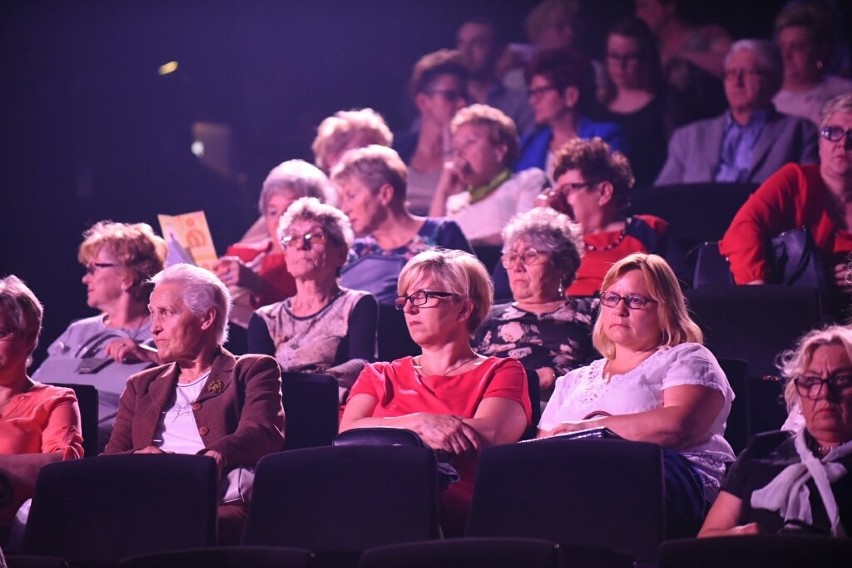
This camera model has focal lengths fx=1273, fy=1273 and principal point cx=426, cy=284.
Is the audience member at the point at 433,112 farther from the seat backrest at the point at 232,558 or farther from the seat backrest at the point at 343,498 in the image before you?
the seat backrest at the point at 232,558

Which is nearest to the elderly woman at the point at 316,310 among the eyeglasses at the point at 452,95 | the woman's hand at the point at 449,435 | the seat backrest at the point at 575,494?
the woman's hand at the point at 449,435

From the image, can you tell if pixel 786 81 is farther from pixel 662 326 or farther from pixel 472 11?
pixel 662 326

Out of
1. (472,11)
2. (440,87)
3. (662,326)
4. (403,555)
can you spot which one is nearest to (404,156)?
(440,87)

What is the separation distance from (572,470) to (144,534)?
112cm

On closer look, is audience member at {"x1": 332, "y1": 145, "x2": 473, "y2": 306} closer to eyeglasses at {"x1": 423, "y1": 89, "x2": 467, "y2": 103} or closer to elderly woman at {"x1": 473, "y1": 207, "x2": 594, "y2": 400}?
elderly woman at {"x1": 473, "y1": 207, "x2": 594, "y2": 400}

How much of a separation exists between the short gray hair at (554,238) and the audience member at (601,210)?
0.45 metres

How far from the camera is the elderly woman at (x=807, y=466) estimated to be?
2.94m

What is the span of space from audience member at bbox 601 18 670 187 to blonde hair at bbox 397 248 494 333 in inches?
113

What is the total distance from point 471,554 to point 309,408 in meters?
1.63

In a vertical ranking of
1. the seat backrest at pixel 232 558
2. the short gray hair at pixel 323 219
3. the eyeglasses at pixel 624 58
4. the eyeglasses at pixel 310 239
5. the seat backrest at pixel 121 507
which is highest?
the eyeglasses at pixel 624 58

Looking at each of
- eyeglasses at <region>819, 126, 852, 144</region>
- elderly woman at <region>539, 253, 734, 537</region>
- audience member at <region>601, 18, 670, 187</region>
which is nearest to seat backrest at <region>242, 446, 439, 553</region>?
elderly woman at <region>539, 253, 734, 537</region>

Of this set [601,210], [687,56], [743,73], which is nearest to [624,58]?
[687,56]

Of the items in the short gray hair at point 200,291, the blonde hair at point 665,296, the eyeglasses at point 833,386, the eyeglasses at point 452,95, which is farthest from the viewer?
the eyeglasses at point 452,95

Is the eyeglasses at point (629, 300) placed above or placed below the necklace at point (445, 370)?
above
